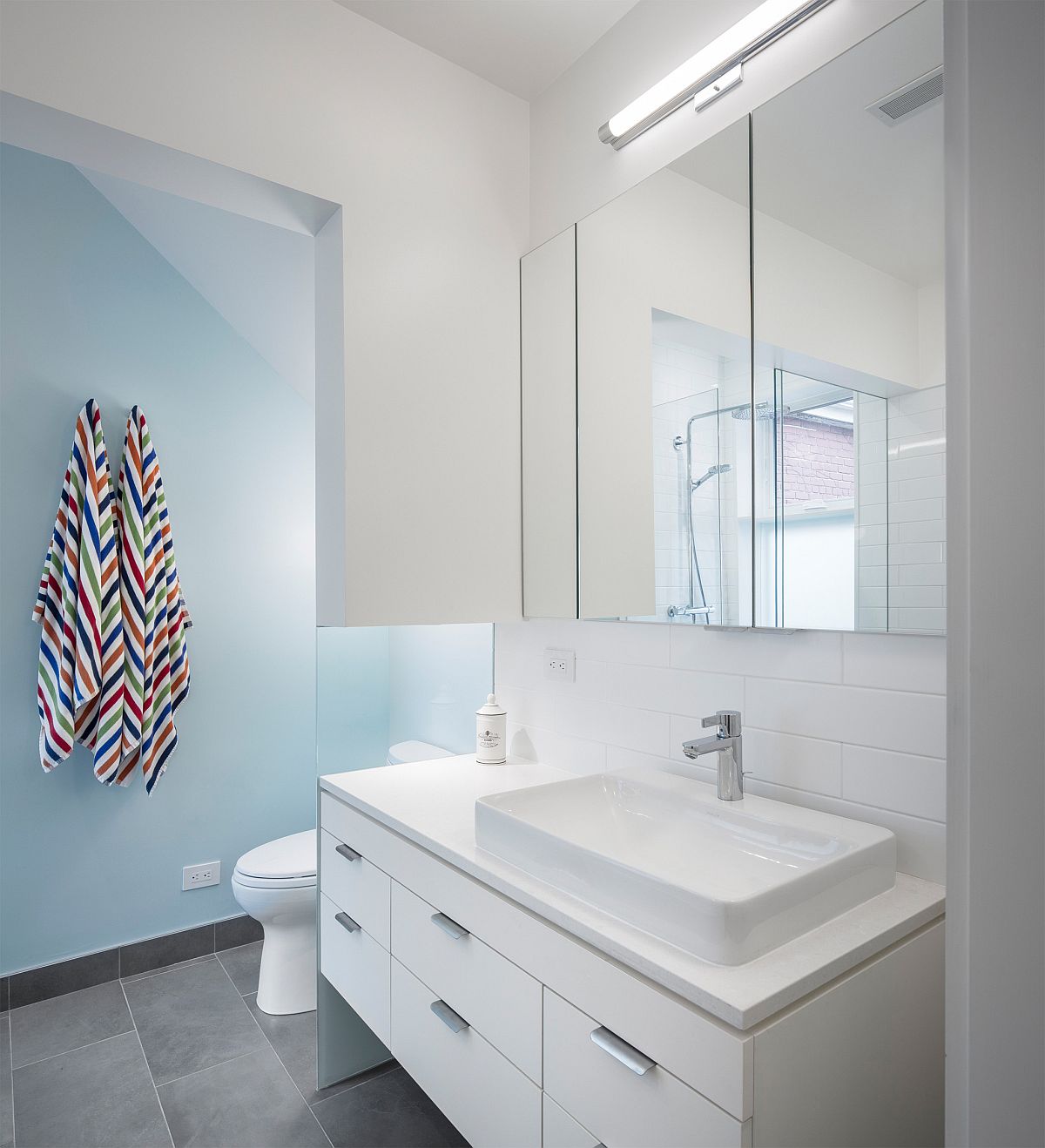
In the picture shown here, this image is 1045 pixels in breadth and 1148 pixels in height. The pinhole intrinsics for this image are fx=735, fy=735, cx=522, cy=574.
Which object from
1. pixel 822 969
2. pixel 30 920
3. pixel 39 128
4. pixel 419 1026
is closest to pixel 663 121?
pixel 39 128

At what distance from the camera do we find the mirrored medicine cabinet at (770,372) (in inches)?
47.4

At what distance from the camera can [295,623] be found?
293 cm

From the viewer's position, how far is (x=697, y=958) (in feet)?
3.12

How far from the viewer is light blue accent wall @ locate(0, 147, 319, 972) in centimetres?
236

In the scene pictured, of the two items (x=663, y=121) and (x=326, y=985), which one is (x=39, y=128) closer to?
(x=663, y=121)

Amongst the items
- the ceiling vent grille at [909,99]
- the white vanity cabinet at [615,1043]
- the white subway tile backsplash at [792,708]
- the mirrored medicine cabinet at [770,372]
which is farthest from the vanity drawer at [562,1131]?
the ceiling vent grille at [909,99]

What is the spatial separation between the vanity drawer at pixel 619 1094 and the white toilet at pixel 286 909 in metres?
1.13

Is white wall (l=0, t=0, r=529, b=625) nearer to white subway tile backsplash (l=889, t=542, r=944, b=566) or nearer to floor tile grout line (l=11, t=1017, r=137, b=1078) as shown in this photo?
white subway tile backsplash (l=889, t=542, r=944, b=566)

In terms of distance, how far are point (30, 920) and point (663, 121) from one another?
2.96m

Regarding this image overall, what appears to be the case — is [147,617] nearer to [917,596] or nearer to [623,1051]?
[623,1051]

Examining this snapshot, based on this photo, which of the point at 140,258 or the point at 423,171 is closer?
the point at 423,171

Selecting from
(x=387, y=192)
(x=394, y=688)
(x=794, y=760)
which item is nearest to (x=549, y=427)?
(x=387, y=192)

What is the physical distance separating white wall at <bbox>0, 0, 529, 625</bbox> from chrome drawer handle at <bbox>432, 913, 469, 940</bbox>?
67 cm

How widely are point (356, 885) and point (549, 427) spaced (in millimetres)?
1228
